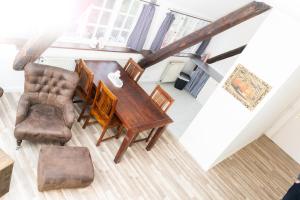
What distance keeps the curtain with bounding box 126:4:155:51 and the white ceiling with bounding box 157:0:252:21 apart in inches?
17.4

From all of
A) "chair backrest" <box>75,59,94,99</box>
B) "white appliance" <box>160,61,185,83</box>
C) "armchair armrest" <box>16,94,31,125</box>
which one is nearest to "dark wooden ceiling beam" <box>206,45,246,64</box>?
"white appliance" <box>160,61,185,83</box>

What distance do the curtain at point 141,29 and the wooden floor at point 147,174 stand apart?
6.19 feet

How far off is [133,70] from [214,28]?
1.66m

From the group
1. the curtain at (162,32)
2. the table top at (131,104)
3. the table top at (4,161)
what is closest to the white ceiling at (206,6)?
the curtain at (162,32)

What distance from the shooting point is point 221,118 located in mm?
4637

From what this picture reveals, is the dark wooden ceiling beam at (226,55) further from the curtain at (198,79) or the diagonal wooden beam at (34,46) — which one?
the diagonal wooden beam at (34,46)

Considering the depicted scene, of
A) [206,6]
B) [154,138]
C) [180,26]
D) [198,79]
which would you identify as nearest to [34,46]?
[154,138]

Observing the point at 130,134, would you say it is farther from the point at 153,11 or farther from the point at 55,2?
the point at 153,11

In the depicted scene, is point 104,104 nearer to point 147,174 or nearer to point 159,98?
point 159,98

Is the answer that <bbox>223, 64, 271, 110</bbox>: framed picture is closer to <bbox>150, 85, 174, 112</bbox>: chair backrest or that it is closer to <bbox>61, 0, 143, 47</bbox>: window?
<bbox>150, 85, 174, 112</bbox>: chair backrest

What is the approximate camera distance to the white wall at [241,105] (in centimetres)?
378

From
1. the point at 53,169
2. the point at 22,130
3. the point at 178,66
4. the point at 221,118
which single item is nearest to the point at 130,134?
the point at 53,169

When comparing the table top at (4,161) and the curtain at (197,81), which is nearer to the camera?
the table top at (4,161)

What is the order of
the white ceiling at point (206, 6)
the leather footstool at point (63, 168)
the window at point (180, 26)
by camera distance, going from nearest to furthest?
the leather footstool at point (63, 168), the white ceiling at point (206, 6), the window at point (180, 26)
